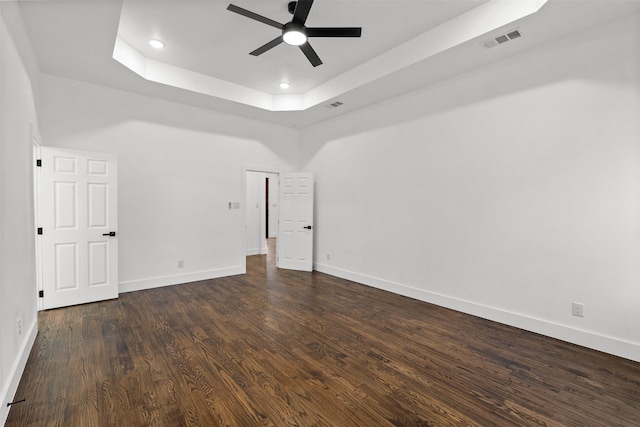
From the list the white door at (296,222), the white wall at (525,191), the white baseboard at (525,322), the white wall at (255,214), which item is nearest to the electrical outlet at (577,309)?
the white wall at (525,191)

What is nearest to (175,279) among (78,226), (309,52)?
(78,226)

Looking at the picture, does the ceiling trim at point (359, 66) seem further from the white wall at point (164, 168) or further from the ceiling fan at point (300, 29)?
the ceiling fan at point (300, 29)

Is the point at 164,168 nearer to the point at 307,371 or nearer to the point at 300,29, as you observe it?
the point at 300,29

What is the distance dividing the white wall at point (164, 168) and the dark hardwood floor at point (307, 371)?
1.30 meters

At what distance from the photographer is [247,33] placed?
3602 millimetres

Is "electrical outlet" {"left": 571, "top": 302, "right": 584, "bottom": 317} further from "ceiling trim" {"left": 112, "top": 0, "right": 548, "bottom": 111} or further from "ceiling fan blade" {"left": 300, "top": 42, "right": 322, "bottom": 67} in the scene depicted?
"ceiling fan blade" {"left": 300, "top": 42, "right": 322, "bottom": 67}

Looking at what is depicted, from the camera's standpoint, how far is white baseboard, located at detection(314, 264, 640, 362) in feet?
9.37

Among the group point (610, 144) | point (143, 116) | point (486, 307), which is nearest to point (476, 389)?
point (486, 307)

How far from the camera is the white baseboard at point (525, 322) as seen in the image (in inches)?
112

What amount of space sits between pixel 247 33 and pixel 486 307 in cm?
449

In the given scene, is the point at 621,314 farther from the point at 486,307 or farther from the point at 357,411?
the point at 357,411

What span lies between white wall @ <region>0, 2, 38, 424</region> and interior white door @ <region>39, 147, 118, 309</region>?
0.84 meters

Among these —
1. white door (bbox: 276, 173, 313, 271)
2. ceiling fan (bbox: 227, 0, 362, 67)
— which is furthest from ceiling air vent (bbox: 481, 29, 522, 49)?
white door (bbox: 276, 173, 313, 271)

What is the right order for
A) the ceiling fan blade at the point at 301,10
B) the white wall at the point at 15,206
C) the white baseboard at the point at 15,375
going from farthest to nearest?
the ceiling fan blade at the point at 301,10
the white wall at the point at 15,206
the white baseboard at the point at 15,375
